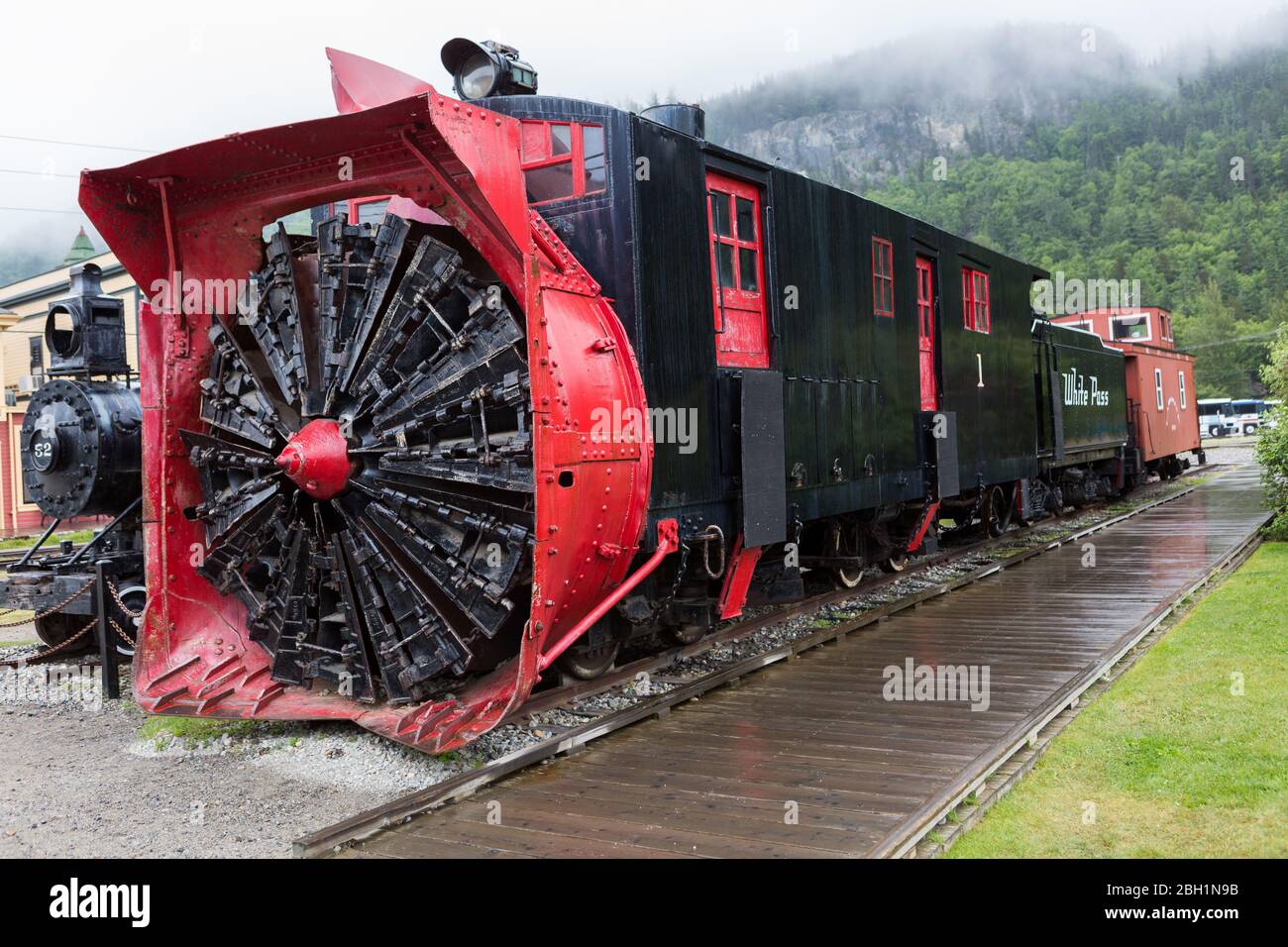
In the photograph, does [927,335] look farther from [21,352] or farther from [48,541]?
[21,352]

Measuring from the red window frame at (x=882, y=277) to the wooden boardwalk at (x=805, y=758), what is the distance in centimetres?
311

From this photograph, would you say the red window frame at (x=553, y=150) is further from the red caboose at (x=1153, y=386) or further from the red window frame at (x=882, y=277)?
the red caboose at (x=1153, y=386)

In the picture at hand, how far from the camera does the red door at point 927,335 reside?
11.9 metres

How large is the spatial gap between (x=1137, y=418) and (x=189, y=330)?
935 inches

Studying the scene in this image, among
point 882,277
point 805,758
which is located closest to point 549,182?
point 805,758

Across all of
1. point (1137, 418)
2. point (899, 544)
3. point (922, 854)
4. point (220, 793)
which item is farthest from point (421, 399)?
point (1137, 418)

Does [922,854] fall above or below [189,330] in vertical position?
below

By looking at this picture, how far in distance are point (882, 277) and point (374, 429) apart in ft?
19.7

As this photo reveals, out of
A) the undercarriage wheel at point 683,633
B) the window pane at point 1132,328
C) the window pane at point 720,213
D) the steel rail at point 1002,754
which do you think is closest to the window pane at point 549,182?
the window pane at point 720,213

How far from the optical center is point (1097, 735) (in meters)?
6.46

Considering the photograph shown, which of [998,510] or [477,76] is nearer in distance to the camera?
[477,76]

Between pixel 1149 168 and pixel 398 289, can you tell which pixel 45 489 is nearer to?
pixel 398 289

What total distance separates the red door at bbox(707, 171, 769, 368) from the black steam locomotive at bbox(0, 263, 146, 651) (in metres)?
5.12

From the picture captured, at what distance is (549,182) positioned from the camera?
7.14 metres
